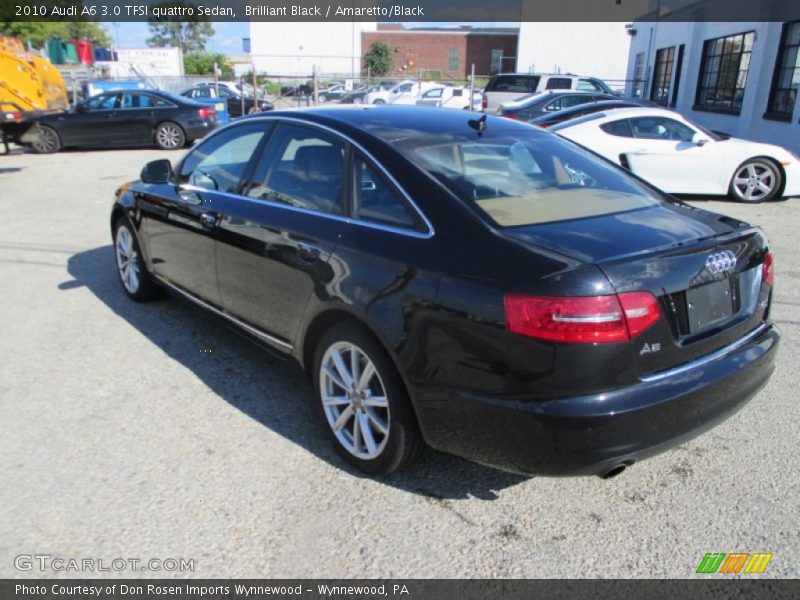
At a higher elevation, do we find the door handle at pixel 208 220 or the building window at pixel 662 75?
the building window at pixel 662 75

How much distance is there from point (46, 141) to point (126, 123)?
6.42 ft

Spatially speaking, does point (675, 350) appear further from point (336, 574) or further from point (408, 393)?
point (336, 574)

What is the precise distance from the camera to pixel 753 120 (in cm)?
1650

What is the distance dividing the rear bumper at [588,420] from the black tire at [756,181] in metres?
8.01

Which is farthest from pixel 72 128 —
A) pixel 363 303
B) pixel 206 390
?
pixel 363 303

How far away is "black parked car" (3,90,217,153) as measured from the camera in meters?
16.0

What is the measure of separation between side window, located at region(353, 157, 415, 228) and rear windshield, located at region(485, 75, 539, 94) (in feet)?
68.1

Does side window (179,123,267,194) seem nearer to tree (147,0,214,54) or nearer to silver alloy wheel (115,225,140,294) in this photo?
silver alloy wheel (115,225,140,294)

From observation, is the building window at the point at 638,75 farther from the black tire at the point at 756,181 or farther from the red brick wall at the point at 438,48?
the red brick wall at the point at 438,48

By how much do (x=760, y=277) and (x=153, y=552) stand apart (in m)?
2.81

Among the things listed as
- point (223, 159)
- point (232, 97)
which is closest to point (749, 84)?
point (223, 159)

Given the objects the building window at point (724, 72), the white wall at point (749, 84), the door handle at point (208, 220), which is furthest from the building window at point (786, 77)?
the door handle at point (208, 220)

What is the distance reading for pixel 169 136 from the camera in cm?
1642

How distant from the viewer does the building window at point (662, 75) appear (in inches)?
1014
